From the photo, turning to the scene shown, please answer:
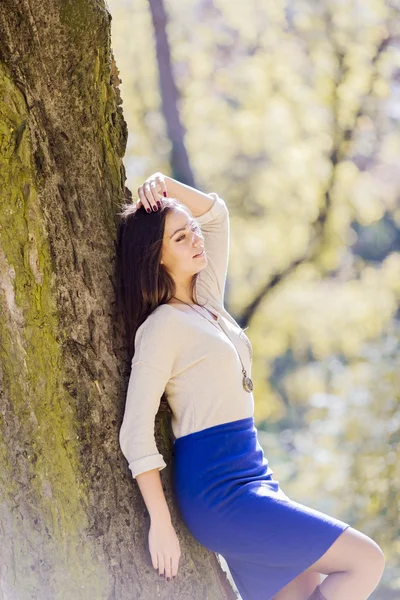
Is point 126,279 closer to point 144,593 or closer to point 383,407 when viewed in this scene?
point 144,593

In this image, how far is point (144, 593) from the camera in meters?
2.10

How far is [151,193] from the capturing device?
2422 millimetres

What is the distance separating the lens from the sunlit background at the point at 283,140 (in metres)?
8.19

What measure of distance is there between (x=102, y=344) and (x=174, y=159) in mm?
6339

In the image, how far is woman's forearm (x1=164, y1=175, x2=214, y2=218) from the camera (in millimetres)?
2656

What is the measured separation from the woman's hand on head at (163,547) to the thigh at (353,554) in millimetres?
418

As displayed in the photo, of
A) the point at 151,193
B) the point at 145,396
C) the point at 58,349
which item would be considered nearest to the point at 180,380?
the point at 145,396

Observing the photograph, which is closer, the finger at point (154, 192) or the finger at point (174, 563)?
the finger at point (174, 563)

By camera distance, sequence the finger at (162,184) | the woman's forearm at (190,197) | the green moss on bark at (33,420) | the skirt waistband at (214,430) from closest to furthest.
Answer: the green moss on bark at (33,420) < the skirt waistband at (214,430) < the finger at (162,184) < the woman's forearm at (190,197)

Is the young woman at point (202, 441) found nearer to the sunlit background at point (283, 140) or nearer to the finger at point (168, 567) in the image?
the finger at point (168, 567)

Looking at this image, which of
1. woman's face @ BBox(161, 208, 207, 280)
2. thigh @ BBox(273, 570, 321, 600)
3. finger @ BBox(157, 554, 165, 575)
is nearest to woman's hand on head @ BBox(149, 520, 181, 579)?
finger @ BBox(157, 554, 165, 575)

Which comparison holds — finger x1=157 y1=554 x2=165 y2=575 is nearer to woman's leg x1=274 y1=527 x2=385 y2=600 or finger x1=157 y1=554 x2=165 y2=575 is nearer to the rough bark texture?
the rough bark texture

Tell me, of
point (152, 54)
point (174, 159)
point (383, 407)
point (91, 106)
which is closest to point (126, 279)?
point (91, 106)

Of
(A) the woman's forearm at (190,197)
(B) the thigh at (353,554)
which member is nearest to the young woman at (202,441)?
(B) the thigh at (353,554)
